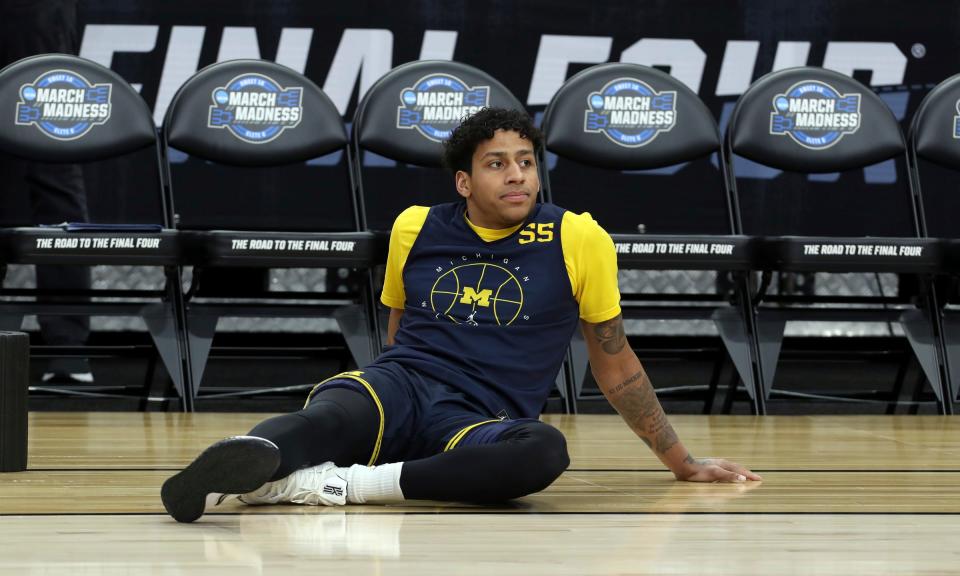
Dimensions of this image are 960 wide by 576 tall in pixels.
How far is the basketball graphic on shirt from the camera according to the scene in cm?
260

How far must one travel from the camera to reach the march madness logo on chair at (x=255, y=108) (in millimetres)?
4629

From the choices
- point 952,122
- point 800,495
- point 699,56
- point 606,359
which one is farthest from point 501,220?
point 699,56

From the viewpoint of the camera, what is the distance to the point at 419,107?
15.4 ft

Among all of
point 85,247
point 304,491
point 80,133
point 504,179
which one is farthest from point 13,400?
point 80,133

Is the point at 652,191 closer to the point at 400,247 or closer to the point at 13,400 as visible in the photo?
the point at 400,247

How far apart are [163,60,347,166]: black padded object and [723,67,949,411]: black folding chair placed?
56.0 inches

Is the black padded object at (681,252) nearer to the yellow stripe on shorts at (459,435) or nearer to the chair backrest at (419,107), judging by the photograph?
the chair backrest at (419,107)

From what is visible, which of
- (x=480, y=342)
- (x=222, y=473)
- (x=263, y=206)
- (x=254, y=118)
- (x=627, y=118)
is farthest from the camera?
(x=263, y=206)

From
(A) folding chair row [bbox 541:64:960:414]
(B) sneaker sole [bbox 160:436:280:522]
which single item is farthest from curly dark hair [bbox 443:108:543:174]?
(A) folding chair row [bbox 541:64:960:414]

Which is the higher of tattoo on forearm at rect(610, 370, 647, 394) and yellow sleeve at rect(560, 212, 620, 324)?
yellow sleeve at rect(560, 212, 620, 324)

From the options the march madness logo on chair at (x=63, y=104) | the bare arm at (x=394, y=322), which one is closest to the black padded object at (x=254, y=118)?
the march madness logo on chair at (x=63, y=104)

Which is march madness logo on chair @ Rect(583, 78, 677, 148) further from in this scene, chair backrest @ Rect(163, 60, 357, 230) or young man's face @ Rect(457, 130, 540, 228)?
young man's face @ Rect(457, 130, 540, 228)

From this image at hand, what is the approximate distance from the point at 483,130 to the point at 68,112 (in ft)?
7.79

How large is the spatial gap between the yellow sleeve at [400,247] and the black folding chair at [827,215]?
190cm
